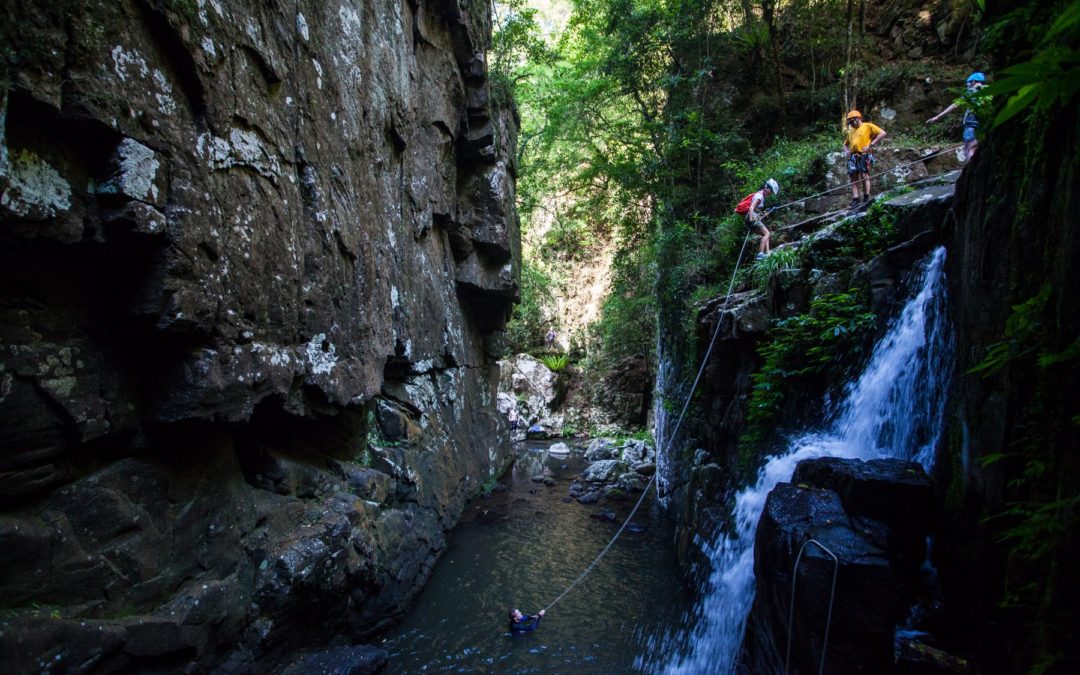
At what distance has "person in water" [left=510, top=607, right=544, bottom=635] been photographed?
637 cm

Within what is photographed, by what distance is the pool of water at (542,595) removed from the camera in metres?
5.87

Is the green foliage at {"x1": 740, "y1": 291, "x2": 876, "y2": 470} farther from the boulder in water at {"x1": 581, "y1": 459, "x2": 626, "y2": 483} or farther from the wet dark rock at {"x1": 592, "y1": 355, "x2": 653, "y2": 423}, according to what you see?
the wet dark rock at {"x1": 592, "y1": 355, "x2": 653, "y2": 423}

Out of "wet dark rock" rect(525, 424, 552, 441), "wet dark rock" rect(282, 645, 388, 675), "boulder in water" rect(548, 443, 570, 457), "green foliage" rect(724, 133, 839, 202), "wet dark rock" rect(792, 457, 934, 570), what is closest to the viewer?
"wet dark rock" rect(792, 457, 934, 570)

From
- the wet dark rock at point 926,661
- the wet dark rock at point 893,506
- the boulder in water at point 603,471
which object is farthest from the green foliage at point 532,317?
the wet dark rock at point 926,661

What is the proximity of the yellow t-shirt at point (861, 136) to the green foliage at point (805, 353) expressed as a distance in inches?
153

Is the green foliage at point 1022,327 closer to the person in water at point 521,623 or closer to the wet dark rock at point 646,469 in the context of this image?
the person in water at point 521,623

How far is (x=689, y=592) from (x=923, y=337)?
13.0ft

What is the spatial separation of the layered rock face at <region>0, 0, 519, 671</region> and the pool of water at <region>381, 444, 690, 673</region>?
0.68 meters

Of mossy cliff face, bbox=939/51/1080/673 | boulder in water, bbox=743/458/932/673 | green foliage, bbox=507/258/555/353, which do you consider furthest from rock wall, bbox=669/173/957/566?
green foliage, bbox=507/258/555/353

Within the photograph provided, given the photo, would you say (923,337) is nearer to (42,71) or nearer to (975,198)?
(975,198)

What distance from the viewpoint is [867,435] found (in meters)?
4.62

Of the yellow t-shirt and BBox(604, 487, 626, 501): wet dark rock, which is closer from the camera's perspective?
the yellow t-shirt

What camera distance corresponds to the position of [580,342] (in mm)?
23125

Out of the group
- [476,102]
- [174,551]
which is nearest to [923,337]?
[174,551]
